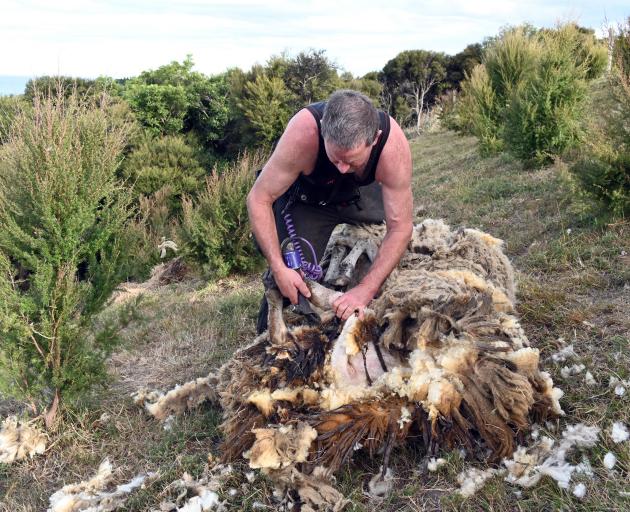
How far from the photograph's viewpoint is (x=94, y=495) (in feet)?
8.20

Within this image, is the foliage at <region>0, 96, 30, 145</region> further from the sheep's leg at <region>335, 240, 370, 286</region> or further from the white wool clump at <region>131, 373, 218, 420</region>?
the sheep's leg at <region>335, 240, 370, 286</region>

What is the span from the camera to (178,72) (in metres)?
20.6

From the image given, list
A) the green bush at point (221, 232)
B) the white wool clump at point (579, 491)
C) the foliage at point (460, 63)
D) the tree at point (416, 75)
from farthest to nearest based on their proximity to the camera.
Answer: the foliage at point (460, 63)
the tree at point (416, 75)
the green bush at point (221, 232)
the white wool clump at point (579, 491)

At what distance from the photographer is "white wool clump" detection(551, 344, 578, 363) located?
2785 mm

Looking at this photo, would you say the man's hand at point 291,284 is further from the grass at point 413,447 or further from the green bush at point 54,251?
the green bush at point 54,251

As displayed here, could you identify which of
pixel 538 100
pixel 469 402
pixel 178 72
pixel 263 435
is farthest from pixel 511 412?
pixel 178 72

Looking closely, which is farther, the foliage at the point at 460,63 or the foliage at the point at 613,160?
the foliage at the point at 460,63

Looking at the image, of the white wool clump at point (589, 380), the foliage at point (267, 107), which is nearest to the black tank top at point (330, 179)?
the white wool clump at point (589, 380)

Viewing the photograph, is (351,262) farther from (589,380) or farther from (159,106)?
(159,106)

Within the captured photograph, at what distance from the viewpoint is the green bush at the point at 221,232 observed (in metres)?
6.88

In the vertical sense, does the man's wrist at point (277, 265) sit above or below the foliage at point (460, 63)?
below

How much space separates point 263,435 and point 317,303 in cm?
82

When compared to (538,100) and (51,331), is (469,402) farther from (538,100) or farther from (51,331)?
(538,100)

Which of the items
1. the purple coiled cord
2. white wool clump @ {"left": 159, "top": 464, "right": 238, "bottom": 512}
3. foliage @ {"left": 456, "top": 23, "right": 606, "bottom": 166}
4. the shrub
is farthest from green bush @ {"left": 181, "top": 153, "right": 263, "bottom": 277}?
the shrub
